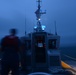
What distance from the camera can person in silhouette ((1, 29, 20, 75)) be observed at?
1170cm

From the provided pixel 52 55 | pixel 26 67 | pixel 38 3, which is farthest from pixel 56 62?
pixel 38 3

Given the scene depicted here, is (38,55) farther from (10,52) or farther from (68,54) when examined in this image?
(68,54)

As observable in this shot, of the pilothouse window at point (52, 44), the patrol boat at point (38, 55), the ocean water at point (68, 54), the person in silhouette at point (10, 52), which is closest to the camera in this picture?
the person in silhouette at point (10, 52)

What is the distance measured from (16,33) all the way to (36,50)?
8336mm

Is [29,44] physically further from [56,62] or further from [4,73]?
[4,73]

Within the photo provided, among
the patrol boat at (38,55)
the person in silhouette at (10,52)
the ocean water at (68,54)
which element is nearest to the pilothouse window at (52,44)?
the patrol boat at (38,55)

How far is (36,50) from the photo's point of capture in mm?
20172

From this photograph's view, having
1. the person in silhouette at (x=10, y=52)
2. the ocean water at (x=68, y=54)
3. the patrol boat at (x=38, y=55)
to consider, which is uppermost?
→ the person in silhouette at (x=10, y=52)

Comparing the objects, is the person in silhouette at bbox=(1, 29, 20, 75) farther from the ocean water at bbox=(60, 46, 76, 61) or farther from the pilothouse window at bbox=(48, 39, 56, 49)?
the ocean water at bbox=(60, 46, 76, 61)

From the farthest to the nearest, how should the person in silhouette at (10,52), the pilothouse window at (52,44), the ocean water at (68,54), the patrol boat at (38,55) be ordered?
the ocean water at (68,54) < the pilothouse window at (52,44) < the patrol boat at (38,55) < the person in silhouette at (10,52)

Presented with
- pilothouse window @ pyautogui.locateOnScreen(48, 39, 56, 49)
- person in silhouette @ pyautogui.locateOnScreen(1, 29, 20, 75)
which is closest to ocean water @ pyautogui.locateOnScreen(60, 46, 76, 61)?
pilothouse window @ pyautogui.locateOnScreen(48, 39, 56, 49)

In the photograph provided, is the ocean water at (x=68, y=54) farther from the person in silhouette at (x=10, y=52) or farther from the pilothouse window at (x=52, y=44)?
the person in silhouette at (x=10, y=52)

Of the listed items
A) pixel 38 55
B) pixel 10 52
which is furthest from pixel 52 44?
pixel 10 52

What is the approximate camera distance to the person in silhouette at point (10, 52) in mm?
11703
